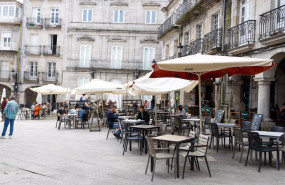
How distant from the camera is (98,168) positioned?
21.3ft

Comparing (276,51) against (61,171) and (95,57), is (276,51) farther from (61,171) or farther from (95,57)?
(95,57)

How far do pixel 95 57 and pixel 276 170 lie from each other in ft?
86.4

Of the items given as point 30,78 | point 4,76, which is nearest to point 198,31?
point 30,78

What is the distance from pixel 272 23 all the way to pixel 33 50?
A: 2889 centimetres

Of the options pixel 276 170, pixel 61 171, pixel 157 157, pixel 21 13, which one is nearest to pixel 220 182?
pixel 157 157

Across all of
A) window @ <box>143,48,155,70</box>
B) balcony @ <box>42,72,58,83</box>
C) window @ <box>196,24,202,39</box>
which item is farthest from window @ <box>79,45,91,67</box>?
window @ <box>196,24,202,39</box>

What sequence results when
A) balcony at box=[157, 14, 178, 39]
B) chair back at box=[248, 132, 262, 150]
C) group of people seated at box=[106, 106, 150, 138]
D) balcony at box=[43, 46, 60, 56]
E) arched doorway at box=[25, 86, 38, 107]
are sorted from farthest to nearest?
1. arched doorway at box=[25, 86, 38, 107]
2. balcony at box=[43, 46, 60, 56]
3. balcony at box=[157, 14, 178, 39]
4. group of people seated at box=[106, 106, 150, 138]
5. chair back at box=[248, 132, 262, 150]

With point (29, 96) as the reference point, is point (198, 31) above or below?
above

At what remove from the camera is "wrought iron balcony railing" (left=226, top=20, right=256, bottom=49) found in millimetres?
12904

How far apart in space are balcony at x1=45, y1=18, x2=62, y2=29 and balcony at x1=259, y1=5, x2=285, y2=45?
26.8 metres

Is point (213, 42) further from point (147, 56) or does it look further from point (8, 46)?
point (8, 46)

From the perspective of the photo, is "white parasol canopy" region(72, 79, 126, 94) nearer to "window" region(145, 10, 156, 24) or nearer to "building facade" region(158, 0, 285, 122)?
"building facade" region(158, 0, 285, 122)

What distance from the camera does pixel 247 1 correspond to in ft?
46.0

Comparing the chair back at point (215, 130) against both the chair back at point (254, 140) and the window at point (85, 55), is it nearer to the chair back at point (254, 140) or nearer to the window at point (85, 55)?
the chair back at point (254, 140)
